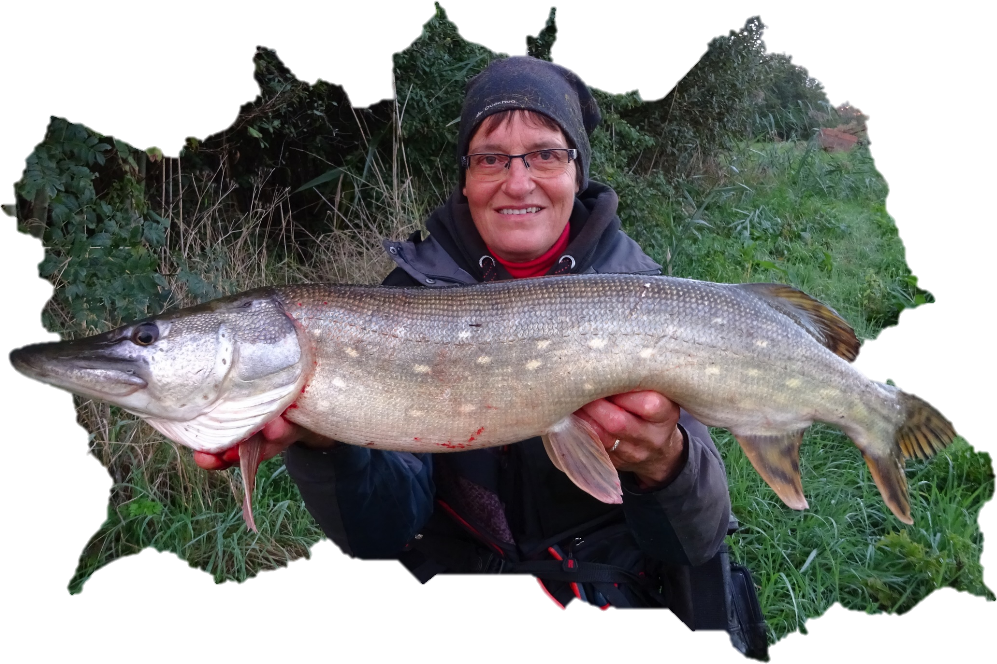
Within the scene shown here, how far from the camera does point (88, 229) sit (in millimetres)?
3043

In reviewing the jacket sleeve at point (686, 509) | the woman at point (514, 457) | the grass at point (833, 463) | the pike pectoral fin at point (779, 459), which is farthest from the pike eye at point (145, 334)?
the grass at point (833, 463)

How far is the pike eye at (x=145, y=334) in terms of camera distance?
2.00 metres

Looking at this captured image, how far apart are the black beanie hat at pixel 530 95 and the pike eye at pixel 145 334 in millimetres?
1265

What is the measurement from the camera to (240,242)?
12.6 feet

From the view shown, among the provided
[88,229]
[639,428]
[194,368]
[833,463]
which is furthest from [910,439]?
[88,229]

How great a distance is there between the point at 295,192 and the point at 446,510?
8.10 feet

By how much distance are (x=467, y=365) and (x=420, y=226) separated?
2.48 metres

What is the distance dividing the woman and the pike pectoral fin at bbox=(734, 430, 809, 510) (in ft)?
0.55

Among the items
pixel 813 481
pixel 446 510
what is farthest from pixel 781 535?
pixel 446 510

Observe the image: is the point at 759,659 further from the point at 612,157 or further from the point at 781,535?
the point at 612,157

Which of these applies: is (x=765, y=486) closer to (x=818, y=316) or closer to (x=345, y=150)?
(x=818, y=316)

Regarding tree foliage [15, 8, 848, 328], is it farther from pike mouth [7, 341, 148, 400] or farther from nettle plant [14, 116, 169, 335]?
pike mouth [7, 341, 148, 400]

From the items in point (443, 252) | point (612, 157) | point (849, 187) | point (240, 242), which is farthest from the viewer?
point (612, 157)

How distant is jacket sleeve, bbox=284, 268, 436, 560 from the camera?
2.30 meters
